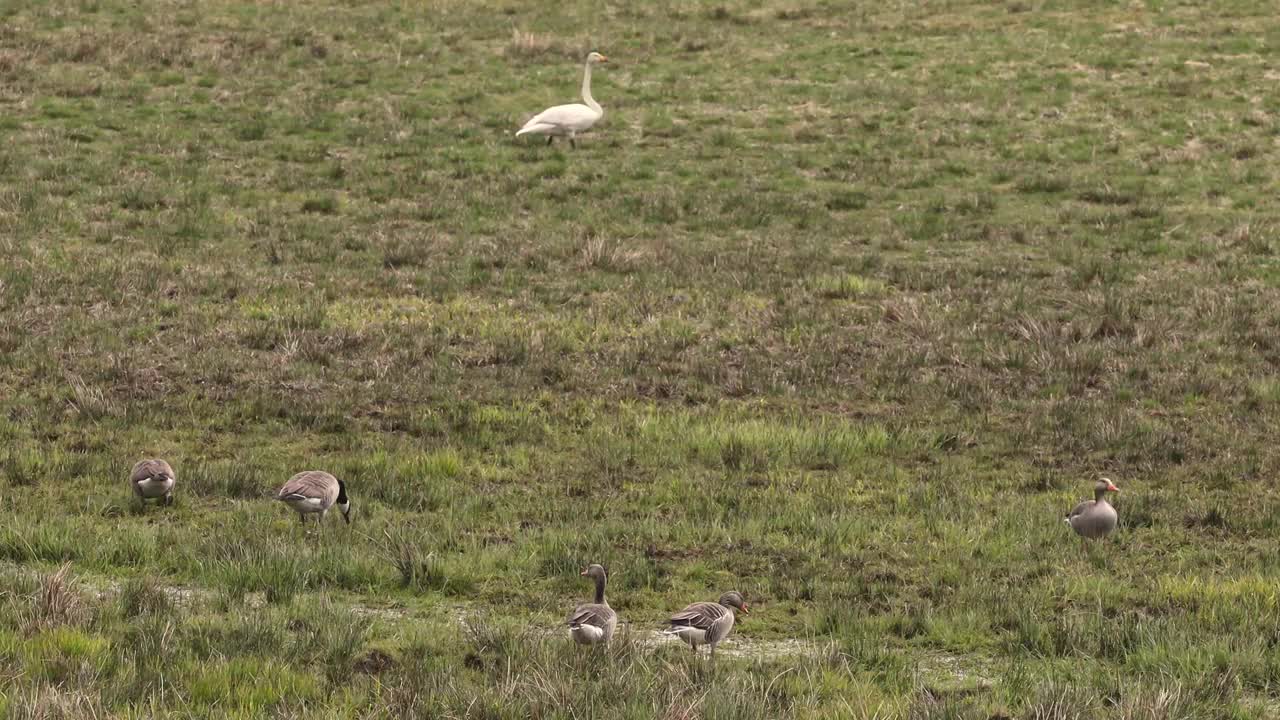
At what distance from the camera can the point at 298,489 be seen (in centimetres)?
1102

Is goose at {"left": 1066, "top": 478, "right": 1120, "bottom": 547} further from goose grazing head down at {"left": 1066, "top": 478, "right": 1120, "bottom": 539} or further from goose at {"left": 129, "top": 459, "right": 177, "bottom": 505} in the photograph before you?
goose at {"left": 129, "top": 459, "right": 177, "bottom": 505}

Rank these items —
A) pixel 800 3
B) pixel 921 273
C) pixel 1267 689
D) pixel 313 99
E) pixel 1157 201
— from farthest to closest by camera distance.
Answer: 1. pixel 800 3
2. pixel 313 99
3. pixel 1157 201
4. pixel 921 273
5. pixel 1267 689

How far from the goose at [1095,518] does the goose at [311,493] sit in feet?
18.1

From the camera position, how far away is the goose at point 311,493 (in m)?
11.0

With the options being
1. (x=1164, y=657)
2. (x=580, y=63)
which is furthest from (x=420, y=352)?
(x=580, y=63)

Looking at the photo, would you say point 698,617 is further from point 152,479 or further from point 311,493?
point 152,479

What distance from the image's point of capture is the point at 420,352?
1695 cm

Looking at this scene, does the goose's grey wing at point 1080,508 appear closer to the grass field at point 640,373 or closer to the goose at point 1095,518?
the goose at point 1095,518

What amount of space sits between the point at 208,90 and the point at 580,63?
8.32 m

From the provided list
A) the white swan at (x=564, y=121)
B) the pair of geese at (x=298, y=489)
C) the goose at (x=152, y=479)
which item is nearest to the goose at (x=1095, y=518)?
the pair of geese at (x=298, y=489)

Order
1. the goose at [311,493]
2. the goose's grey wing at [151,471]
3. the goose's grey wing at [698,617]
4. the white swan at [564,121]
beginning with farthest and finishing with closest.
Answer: the white swan at [564,121], the goose's grey wing at [151,471], the goose at [311,493], the goose's grey wing at [698,617]

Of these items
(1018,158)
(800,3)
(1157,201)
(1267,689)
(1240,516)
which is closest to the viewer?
(1267,689)

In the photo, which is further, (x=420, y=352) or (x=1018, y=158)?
(x=1018, y=158)

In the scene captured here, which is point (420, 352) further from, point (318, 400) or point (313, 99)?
point (313, 99)
